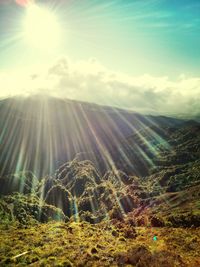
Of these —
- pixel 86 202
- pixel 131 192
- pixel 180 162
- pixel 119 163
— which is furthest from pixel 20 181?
pixel 180 162

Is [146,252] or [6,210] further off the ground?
[146,252]

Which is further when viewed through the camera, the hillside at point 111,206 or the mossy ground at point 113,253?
the hillside at point 111,206

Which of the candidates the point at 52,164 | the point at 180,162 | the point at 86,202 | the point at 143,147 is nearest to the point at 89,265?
the point at 86,202

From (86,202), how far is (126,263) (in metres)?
72.0

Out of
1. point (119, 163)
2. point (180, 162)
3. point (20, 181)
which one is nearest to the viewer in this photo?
point (20, 181)

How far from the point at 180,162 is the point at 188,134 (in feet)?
118

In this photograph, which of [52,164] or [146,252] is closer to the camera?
[146,252]

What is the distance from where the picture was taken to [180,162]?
13362cm

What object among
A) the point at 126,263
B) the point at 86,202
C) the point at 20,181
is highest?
the point at 126,263

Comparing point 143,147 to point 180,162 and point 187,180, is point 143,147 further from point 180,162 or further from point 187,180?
point 187,180

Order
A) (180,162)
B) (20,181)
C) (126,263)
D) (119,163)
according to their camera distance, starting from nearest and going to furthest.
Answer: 1. (126,263)
2. (20,181)
3. (180,162)
4. (119,163)

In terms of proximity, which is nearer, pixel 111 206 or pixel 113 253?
pixel 113 253

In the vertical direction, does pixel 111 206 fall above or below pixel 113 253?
below

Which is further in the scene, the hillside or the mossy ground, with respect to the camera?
the hillside
